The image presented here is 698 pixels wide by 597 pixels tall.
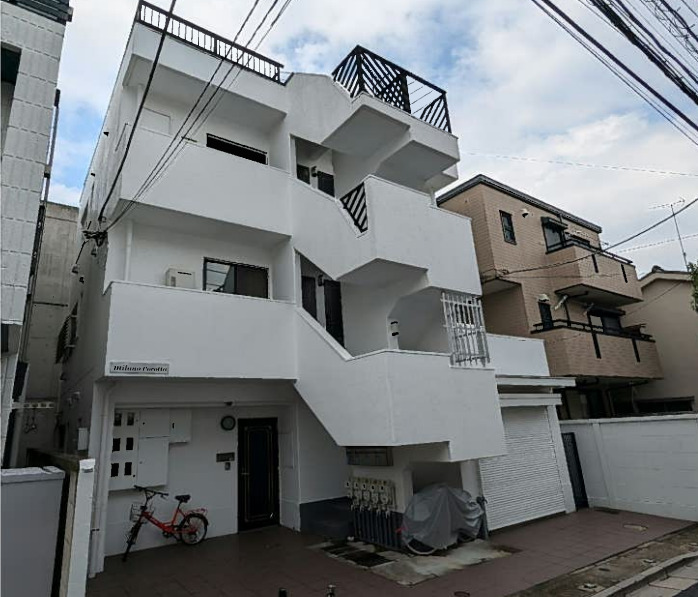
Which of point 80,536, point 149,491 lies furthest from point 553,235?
point 80,536

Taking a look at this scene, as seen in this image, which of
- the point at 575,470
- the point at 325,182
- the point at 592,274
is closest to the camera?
the point at 575,470

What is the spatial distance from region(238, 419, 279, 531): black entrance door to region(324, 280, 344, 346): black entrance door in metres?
2.44

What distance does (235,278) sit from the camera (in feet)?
30.4

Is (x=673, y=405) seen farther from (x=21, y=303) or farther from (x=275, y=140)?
(x=21, y=303)

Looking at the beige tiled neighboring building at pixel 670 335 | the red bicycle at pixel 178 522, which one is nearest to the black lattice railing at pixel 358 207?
the red bicycle at pixel 178 522

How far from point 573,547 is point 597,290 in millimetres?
9216

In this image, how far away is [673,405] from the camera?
15.3 metres

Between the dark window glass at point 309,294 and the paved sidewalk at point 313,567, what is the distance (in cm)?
466

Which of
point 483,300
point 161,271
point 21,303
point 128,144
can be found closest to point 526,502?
point 483,300

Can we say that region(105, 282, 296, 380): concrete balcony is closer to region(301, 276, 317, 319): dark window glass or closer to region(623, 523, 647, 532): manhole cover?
region(301, 276, 317, 319): dark window glass

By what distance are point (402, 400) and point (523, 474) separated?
4770 millimetres

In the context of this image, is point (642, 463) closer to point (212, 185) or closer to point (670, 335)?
point (670, 335)

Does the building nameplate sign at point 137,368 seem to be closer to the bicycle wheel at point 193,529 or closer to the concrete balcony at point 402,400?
the concrete balcony at point 402,400

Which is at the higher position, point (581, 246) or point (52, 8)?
point (52, 8)
